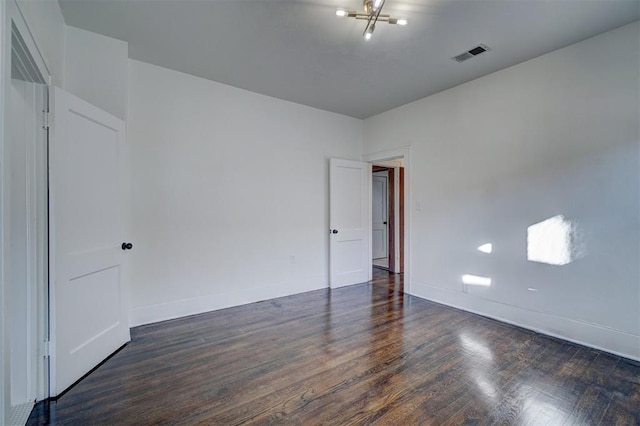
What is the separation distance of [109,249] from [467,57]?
3.95 meters

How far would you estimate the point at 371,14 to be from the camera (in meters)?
2.21

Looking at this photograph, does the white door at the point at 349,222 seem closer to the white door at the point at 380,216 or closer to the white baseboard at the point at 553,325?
the white baseboard at the point at 553,325

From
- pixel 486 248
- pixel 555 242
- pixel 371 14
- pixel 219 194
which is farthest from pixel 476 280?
pixel 219 194

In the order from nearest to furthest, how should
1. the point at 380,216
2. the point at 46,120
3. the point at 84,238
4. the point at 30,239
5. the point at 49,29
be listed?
1. the point at 30,239
2. the point at 46,120
3. the point at 49,29
4. the point at 84,238
5. the point at 380,216

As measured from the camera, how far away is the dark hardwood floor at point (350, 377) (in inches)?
70.7

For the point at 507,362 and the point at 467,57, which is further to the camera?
the point at 467,57

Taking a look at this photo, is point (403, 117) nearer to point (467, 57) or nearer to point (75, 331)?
point (467, 57)

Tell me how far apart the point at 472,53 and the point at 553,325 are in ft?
9.48

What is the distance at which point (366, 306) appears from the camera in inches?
150

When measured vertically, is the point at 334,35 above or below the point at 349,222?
above

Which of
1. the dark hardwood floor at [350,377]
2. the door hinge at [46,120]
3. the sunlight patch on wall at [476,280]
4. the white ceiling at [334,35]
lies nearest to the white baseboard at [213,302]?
the dark hardwood floor at [350,377]

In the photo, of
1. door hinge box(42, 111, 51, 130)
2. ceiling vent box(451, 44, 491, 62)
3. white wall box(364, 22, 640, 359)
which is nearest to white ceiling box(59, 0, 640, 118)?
ceiling vent box(451, 44, 491, 62)

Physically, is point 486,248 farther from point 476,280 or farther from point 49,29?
point 49,29

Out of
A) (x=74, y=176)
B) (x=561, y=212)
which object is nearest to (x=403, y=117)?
(x=561, y=212)
